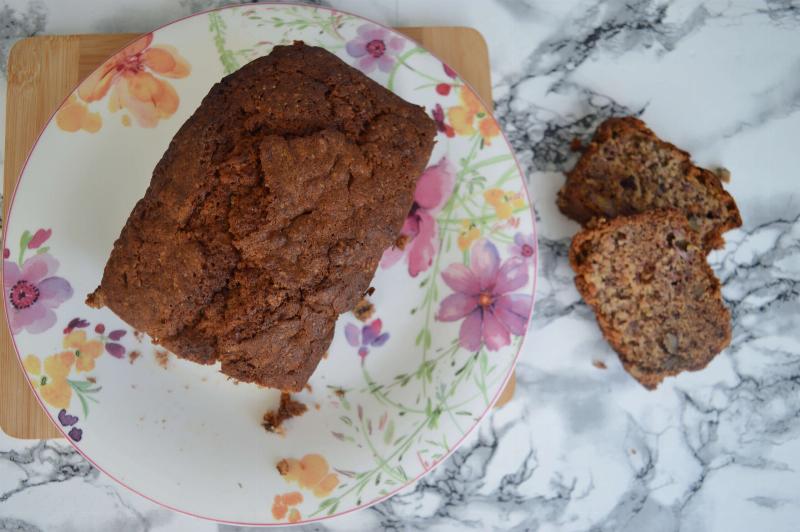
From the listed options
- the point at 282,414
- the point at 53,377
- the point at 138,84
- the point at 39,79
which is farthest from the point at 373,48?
the point at 53,377

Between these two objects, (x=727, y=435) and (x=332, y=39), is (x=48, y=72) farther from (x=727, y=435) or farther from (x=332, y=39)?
(x=727, y=435)

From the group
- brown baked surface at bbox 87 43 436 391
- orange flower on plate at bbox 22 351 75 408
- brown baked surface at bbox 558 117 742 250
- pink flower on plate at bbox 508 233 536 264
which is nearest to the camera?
brown baked surface at bbox 87 43 436 391

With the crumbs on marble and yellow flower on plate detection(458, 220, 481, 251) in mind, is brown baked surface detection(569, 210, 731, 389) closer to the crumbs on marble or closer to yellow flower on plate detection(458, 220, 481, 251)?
yellow flower on plate detection(458, 220, 481, 251)

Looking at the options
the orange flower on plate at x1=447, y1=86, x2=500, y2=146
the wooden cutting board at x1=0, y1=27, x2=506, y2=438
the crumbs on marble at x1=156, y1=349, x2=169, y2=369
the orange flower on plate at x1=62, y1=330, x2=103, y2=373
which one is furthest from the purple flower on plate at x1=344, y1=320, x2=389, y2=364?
the wooden cutting board at x1=0, y1=27, x2=506, y2=438

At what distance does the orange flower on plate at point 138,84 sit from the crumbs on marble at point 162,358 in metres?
0.76

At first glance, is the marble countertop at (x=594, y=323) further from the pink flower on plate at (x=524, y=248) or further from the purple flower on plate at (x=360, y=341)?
the purple flower on plate at (x=360, y=341)

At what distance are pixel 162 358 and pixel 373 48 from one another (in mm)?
1264

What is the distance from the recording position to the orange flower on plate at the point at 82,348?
203 centimetres

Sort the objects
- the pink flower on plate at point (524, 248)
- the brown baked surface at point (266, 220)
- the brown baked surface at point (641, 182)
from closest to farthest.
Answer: the brown baked surface at point (266, 220) < the pink flower on plate at point (524, 248) < the brown baked surface at point (641, 182)

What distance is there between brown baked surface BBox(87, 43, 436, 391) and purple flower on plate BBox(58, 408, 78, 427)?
0.59m

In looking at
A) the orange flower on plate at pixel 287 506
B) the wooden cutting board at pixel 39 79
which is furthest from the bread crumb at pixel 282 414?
the wooden cutting board at pixel 39 79

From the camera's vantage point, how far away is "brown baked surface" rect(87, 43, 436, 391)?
4.99 ft

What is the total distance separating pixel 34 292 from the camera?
2010 millimetres

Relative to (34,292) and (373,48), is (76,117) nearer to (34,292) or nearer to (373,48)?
(34,292)
